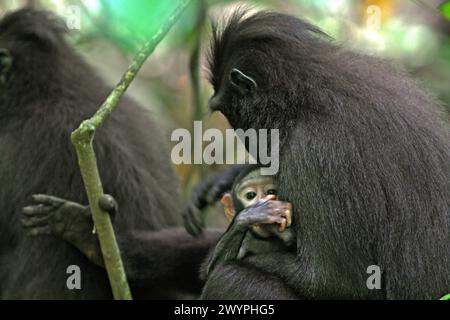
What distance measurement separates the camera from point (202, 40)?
8133mm

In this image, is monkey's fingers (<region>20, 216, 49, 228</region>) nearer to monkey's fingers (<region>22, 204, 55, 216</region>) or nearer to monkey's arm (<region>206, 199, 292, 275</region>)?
monkey's fingers (<region>22, 204, 55, 216</region>)

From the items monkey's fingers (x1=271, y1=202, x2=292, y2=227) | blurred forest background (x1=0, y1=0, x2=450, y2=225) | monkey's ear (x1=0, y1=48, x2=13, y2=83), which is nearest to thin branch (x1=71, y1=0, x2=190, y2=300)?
blurred forest background (x1=0, y1=0, x2=450, y2=225)

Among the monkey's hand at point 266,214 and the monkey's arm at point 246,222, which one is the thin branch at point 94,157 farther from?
the monkey's hand at point 266,214

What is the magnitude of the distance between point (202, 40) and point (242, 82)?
2.89m

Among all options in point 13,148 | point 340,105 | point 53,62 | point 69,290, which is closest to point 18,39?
point 53,62

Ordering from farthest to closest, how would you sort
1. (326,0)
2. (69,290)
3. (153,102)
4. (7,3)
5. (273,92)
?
(153,102) < (7,3) < (326,0) < (69,290) < (273,92)

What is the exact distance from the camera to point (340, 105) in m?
5.01

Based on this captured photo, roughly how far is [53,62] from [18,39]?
0.33 m

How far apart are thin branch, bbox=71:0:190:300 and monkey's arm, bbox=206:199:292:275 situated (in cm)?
57

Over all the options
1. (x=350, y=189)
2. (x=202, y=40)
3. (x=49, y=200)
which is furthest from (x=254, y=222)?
(x=202, y=40)

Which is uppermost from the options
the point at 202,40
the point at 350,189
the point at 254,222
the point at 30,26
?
the point at 202,40

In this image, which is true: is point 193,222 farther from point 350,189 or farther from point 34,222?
point 350,189

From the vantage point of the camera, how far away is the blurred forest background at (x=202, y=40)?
7.31m
